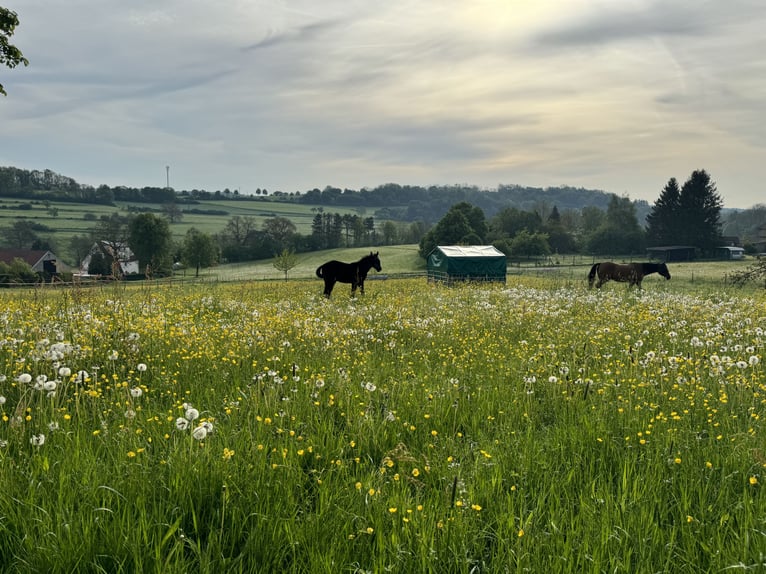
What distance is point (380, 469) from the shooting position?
3936 mm

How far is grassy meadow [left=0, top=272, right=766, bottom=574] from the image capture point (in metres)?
3.15

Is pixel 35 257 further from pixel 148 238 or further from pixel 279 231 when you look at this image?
pixel 279 231

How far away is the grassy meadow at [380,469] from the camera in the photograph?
3154 millimetres

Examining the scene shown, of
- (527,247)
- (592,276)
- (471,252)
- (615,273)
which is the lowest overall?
(592,276)

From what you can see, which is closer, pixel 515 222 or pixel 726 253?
pixel 726 253

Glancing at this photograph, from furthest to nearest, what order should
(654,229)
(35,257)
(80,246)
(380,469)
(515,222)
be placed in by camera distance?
(515,222), (80,246), (35,257), (654,229), (380,469)

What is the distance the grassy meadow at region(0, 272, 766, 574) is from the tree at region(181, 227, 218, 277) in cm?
8809

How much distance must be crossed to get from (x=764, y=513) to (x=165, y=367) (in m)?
7.63

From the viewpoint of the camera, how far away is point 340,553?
10.4 feet

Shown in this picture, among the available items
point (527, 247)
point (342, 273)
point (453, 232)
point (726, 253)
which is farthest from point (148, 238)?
point (726, 253)

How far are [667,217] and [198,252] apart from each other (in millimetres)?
96387

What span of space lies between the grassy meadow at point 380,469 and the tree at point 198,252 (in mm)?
88093

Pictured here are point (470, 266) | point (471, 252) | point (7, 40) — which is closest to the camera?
point (7, 40)

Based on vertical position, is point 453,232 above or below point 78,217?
below
